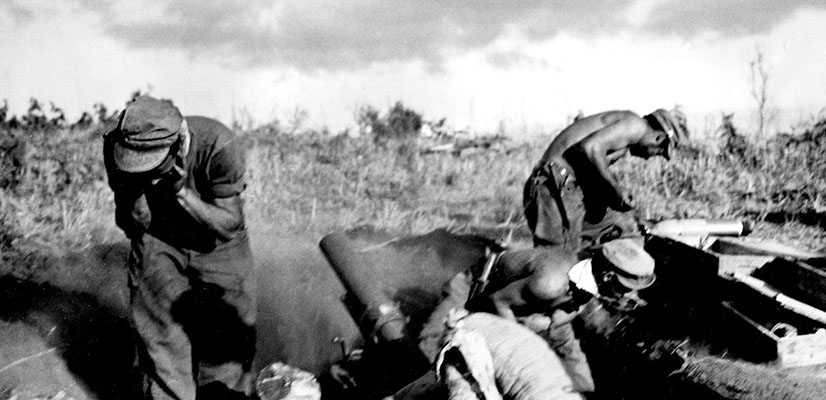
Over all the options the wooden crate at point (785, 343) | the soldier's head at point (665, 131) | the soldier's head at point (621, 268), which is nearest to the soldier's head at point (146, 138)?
the soldier's head at point (621, 268)

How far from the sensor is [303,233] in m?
7.13

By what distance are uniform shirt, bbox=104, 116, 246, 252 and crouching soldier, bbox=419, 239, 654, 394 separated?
118 centimetres

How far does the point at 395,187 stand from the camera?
9758 millimetres

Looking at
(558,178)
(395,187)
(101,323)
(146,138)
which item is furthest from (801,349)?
(395,187)

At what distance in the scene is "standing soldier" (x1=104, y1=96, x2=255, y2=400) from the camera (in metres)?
3.15

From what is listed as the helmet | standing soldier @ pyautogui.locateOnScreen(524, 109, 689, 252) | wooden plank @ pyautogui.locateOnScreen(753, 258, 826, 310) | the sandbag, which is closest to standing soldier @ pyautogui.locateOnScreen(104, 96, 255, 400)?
the sandbag

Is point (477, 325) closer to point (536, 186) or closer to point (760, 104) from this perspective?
point (536, 186)

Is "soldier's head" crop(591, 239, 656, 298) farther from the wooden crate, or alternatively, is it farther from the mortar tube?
the mortar tube

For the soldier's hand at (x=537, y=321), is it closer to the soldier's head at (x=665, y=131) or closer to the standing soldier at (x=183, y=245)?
the standing soldier at (x=183, y=245)

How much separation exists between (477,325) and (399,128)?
379 inches

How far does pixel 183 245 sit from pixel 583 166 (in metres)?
2.72

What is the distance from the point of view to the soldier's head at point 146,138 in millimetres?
3072

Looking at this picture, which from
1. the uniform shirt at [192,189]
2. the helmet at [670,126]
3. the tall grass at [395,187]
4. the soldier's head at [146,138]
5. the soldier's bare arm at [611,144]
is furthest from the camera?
the tall grass at [395,187]

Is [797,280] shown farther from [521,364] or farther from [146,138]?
[146,138]
